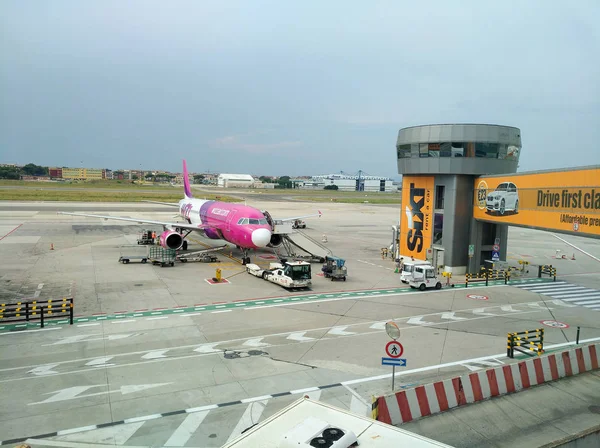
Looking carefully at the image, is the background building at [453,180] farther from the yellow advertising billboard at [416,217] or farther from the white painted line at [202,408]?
the white painted line at [202,408]

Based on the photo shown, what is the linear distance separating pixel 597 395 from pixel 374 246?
4170cm

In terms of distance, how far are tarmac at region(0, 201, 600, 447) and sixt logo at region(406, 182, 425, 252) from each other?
174 inches

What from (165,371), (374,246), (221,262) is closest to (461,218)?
(374,246)

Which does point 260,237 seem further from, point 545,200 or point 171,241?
point 545,200

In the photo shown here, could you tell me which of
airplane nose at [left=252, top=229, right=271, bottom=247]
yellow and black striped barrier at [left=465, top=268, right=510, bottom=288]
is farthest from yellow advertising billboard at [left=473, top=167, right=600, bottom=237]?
airplane nose at [left=252, top=229, right=271, bottom=247]

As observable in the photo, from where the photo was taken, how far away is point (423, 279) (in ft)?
110

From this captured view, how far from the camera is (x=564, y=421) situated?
40.0ft

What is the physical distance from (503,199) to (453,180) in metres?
5.08

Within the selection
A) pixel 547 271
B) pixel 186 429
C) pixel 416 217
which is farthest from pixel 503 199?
pixel 186 429

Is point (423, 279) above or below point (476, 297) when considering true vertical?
above

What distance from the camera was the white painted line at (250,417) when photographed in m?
13.6

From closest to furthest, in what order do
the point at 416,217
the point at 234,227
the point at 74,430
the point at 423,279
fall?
1. the point at 74,430
2. the point at 423,279
3. the point at 234,227
4. the point at 416,217

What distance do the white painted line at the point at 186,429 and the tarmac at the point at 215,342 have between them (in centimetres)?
5

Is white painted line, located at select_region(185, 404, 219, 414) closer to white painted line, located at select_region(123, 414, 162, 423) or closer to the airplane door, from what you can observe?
white painted line, located at select_region(123, 414, 162, 423)
